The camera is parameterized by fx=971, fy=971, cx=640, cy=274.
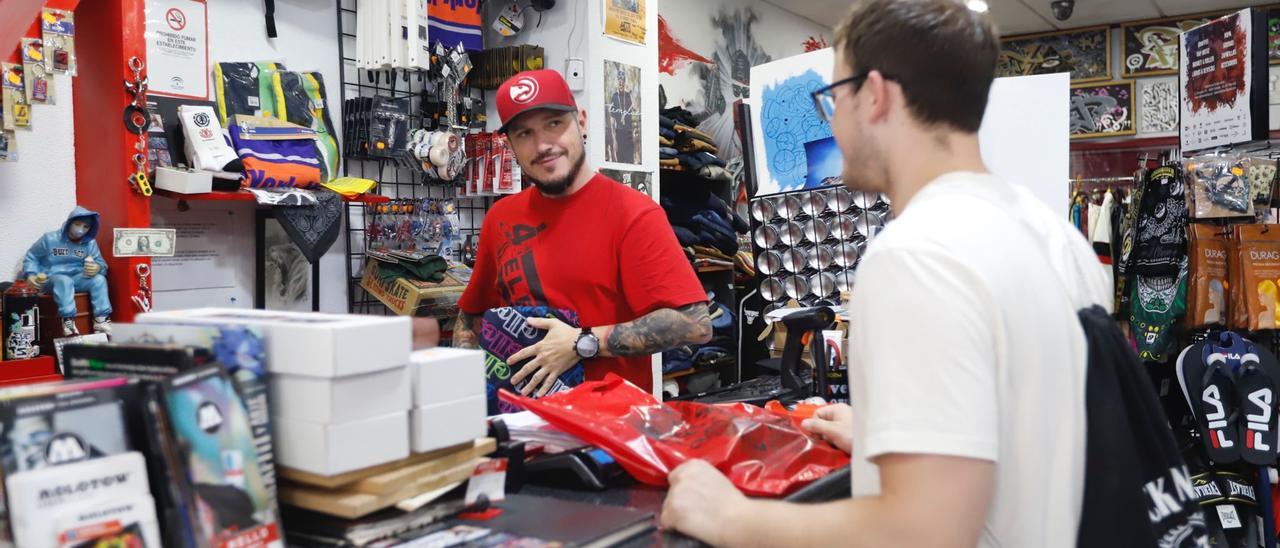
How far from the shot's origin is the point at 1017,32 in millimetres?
9750

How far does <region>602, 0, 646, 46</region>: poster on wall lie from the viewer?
15.9 feet

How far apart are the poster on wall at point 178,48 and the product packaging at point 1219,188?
3992 mm

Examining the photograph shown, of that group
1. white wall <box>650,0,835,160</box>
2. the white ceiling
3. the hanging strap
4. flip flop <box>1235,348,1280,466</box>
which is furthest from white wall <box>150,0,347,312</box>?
the white ceiling

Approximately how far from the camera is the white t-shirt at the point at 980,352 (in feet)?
3.46

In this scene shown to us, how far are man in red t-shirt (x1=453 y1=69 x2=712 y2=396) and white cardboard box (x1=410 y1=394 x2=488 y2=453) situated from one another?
1103 mm

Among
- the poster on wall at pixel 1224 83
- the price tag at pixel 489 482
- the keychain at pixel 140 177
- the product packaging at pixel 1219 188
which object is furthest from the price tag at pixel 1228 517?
the keychain at pixel 140 177

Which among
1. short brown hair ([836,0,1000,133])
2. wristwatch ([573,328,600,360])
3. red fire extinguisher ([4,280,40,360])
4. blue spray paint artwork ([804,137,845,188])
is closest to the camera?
short brown hair ([836,0,1000,133])

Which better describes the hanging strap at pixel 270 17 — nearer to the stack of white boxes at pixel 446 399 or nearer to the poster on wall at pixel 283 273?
the poster on wall at pixel 283 273

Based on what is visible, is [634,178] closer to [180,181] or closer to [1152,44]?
[180,181]

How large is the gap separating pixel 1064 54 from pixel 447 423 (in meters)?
9.67

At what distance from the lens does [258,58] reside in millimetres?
3924

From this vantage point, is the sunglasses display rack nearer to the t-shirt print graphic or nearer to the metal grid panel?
the t-shirt print graphic

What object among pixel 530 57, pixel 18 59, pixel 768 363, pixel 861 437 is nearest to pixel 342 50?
pixel 530 57

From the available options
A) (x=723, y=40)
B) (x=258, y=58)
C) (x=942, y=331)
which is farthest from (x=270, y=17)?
(x=723, y=40)
